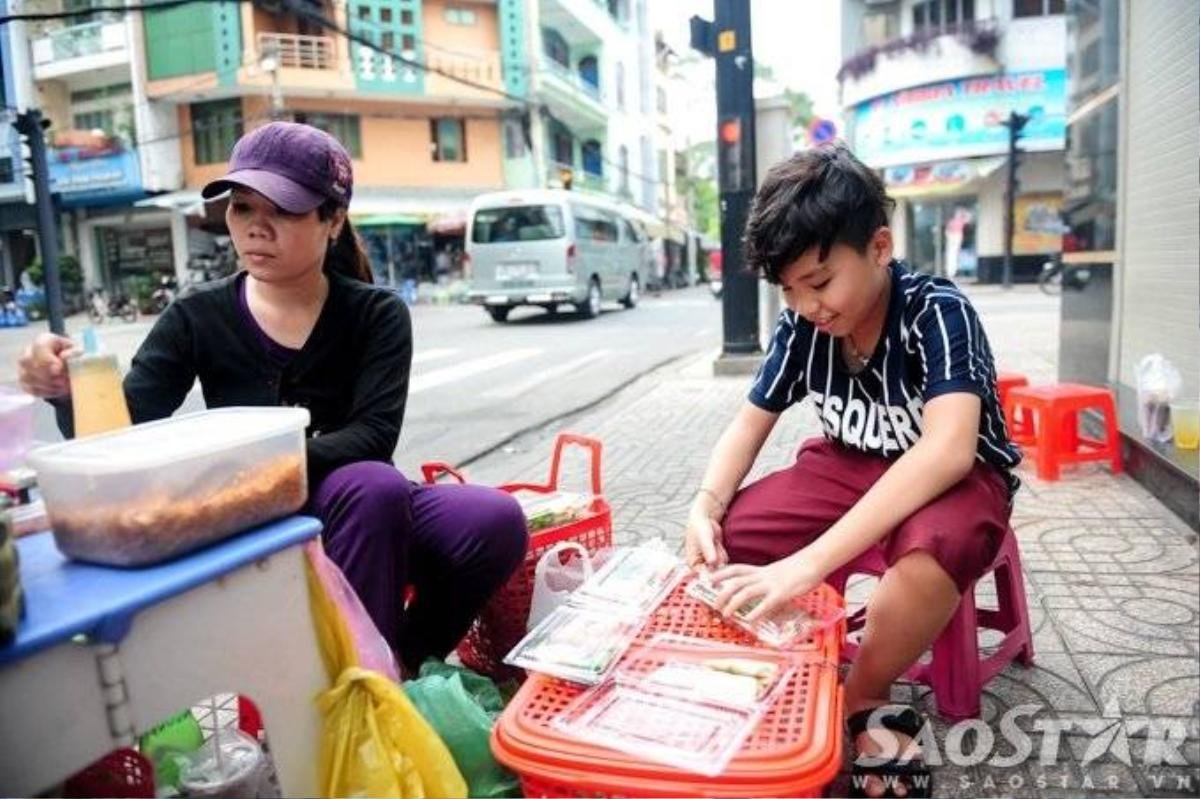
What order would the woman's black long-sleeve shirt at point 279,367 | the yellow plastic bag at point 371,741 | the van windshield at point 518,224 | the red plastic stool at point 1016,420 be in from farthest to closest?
the van windshield at point 518,224 < the red plastic stool at point 1016,420 < the woman's black long-sleeve shirt at point 279,367 < the yellow plastic bag at point 371,741

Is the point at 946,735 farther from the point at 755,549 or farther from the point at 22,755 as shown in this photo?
the point at 22,755

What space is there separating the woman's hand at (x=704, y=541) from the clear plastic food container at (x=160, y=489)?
83 cm

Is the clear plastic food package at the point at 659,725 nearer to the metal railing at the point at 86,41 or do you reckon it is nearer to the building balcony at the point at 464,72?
the metal railing at the point at 86,41

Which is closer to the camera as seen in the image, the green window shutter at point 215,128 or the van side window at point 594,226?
the van side window at point 594,226

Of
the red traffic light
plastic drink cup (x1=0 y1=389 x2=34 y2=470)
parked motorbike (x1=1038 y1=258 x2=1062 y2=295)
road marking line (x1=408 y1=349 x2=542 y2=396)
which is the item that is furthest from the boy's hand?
parked motorbike (x1=1038 y1=258 x2=1062 y2=295)

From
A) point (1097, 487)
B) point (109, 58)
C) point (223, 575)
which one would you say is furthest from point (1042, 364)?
point (109, 58)

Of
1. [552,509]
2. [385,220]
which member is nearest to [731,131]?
[552,509]

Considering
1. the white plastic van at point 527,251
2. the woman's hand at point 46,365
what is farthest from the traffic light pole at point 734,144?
Result: the white plastic van at point 527,251

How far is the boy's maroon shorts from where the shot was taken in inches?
62.6

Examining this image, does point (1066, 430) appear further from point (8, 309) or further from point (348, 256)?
point (8, 309)

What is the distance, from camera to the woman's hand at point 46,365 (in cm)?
165

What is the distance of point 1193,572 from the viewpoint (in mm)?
2348

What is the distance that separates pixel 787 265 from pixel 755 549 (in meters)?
0.61

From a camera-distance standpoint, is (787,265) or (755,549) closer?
(787,265)
